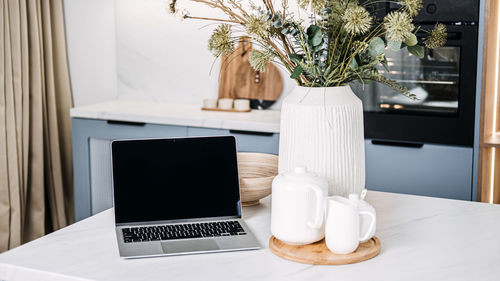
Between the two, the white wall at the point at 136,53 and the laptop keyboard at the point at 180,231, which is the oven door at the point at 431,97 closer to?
the white wall at the point at 136,53

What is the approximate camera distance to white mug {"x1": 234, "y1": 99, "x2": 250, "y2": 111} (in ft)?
11.4

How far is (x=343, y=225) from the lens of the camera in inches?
54.6

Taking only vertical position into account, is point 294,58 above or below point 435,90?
above

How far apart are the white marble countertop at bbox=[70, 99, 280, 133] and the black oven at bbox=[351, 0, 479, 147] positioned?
0.54 metres

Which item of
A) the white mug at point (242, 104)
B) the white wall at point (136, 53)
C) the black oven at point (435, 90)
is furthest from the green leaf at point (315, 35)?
the white wall at point (136, 53)

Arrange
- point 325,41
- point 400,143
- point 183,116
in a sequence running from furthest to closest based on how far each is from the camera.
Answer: point 183,116
point 400,143
point 325,41

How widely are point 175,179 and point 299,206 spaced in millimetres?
412

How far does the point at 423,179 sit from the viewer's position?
9.62 ft

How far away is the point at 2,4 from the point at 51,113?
0.75m

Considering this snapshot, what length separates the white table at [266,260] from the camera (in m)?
1.32

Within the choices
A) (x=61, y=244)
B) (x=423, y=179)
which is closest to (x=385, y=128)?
(x=423, y=179)

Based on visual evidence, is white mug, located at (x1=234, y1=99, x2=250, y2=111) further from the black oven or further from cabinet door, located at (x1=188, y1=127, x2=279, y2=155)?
the black oven

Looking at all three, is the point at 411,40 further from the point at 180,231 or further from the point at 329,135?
the point at 180,231

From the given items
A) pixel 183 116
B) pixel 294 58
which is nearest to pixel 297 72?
pixel 294 58
